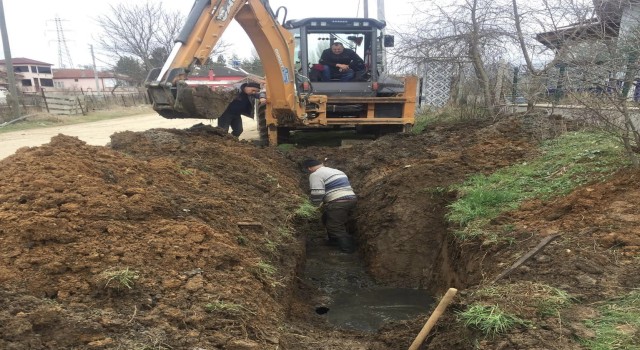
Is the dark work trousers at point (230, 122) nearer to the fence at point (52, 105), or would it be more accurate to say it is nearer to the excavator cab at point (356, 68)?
the excavator cab at point (356, 68)

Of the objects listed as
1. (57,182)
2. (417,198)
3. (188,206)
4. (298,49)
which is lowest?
(417,198)

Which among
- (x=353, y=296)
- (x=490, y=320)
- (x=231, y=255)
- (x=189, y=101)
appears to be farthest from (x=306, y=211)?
(x=490, y=320)

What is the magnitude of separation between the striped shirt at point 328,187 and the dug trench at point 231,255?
27cm

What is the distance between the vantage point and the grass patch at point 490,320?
2770 mm

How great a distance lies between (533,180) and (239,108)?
6.41 metres

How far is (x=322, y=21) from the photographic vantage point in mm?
9852

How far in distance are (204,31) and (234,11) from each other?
28.6 inches

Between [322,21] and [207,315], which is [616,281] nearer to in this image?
[207,315]

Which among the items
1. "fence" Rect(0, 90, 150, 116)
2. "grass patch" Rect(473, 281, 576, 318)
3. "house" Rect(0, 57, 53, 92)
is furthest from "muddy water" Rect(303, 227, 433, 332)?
"house" Rect(0, 57, 53, 92)

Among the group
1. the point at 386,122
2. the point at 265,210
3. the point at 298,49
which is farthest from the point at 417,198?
the point at 298,49

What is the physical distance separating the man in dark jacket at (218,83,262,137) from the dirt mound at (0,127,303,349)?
4054 mm

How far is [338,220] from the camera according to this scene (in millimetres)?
6965

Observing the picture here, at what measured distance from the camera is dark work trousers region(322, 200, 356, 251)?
688cm

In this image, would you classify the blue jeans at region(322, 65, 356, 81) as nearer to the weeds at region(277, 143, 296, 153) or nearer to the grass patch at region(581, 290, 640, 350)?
the weeds at region(277, 143, 296, 153)
